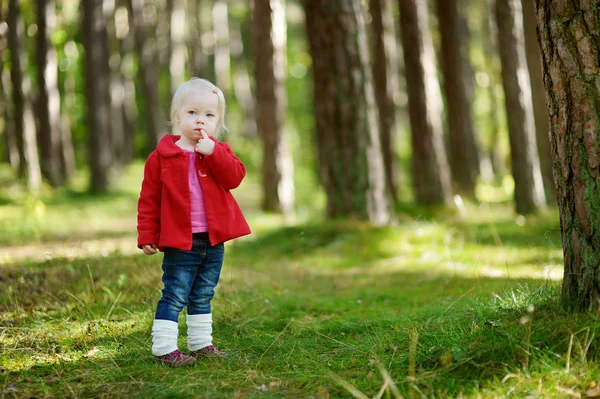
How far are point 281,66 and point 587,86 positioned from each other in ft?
32.0

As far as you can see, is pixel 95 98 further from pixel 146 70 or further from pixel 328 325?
pixel 328 325

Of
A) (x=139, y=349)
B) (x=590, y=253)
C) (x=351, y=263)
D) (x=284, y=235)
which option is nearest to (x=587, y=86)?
(x=590, y=253)

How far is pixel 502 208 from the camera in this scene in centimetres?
1257

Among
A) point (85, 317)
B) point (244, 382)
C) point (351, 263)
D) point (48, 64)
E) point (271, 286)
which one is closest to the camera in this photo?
point (244, 382)

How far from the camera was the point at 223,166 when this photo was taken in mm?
3941

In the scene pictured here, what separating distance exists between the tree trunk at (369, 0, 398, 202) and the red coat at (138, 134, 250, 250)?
10221mm

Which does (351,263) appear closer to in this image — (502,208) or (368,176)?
(368,176)

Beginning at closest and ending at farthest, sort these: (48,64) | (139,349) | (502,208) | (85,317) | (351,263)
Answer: (139,349)
(85,317)
(351,263)
(502,208)
(48,64)

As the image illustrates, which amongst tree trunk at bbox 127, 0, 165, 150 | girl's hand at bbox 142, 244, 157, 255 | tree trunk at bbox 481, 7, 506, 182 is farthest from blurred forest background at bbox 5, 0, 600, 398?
tree trunk at bbox 481, 7, 506, 182

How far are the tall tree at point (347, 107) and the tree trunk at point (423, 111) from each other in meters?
3.06

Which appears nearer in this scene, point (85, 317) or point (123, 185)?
point (85, 317)

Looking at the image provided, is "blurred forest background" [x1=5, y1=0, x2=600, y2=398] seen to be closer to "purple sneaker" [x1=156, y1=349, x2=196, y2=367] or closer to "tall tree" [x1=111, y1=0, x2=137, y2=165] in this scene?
"purple sneaker" [x1=156, y1=349, x2=196, y2=367]

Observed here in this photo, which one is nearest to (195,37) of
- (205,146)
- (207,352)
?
(205,146)

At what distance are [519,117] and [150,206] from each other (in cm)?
838
